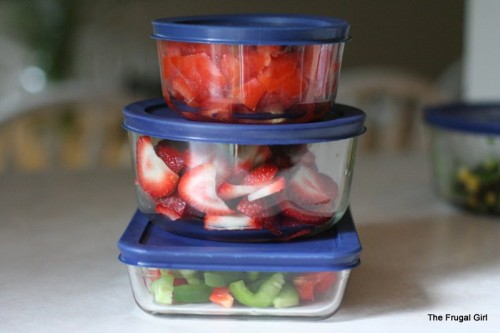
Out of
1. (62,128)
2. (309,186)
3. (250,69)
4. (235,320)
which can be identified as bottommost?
(62,128)

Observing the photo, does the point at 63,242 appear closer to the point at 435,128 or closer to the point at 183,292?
the point at 183,292

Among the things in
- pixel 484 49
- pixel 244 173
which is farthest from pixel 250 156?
pixel 484 49

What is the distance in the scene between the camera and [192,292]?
0.69 metres

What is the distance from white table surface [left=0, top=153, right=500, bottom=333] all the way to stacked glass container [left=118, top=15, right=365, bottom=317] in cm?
3

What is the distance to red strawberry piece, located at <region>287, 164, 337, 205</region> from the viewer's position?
2.26 ft

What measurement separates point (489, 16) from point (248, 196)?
856mm

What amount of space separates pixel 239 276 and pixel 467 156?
1.62 feet

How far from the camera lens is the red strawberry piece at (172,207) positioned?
706 millimetres

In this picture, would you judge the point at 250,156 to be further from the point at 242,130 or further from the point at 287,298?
the point at 287,298

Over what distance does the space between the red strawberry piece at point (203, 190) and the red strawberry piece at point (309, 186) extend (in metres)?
0.06

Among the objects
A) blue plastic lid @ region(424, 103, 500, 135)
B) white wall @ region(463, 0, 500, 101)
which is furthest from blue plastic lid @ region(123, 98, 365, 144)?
white wall @ region(463, 0, 500, 101)

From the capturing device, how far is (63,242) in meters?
0.93

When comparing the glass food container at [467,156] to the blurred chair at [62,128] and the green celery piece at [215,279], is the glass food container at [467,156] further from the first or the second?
the blurred chair at [62,128]

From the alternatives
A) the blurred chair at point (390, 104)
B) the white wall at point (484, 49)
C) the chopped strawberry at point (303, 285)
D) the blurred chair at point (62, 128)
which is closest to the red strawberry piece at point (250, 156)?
the chopped strawberry at point (303, 285)
